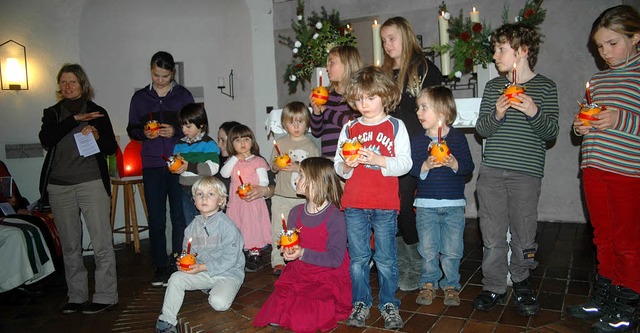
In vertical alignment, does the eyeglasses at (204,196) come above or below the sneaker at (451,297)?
above

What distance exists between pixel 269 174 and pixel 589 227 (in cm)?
368

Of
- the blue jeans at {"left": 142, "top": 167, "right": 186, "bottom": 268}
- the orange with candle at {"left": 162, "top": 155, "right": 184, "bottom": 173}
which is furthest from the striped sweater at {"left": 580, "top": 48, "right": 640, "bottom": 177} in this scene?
the blue jeans at {"left": 142, "top": 167, "right": 186, "bottom": 268}

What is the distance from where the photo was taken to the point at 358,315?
2.95 metres

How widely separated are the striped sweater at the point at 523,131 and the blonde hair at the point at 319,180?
40.3 inches

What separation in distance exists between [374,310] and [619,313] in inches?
56.5

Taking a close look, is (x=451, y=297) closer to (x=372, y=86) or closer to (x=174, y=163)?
(x=372, y=86)

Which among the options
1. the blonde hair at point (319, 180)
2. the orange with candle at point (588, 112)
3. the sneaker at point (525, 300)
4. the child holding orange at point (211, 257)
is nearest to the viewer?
the orange with candle at point (588, 112)

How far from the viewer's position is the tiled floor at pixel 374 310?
9.56 feet

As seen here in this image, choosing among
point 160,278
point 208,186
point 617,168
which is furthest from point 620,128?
point 160,278

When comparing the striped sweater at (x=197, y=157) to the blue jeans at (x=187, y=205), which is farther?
the blue jeans at (x=187, y=205)

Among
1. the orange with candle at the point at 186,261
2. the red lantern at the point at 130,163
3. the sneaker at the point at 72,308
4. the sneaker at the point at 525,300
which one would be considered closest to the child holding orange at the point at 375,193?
the sneaker at the point at 525,300

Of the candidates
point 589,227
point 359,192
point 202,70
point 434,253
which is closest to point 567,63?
point 589,227

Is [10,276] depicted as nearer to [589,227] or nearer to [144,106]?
[144,106]

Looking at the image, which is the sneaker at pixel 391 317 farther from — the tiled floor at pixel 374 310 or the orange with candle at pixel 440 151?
the orange with candle at pixel 440 151
